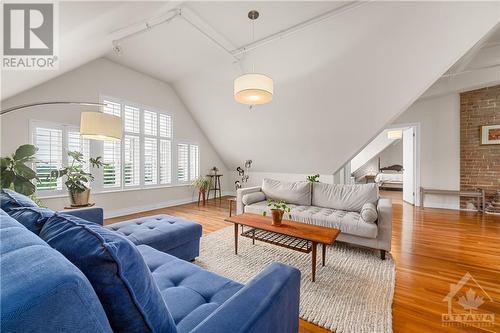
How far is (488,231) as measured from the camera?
11.2ft

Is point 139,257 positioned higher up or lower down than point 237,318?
higher up

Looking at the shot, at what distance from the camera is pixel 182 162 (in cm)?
588

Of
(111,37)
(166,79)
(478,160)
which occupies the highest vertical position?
(166,79)

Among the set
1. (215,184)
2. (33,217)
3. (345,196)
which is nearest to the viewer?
(33,217)

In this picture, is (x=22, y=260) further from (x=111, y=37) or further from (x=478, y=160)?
(x=478, y=160)

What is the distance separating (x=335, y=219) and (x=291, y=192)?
41.8 inches

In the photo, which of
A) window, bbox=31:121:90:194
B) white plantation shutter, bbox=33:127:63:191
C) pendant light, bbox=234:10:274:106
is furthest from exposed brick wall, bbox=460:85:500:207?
white plantation shutter, bbox=33:127:63:191

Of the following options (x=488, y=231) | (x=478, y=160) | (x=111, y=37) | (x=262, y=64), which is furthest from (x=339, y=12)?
(x=478, y=160)

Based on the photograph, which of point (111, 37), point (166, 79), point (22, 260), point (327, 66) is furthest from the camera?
point (166, 79)

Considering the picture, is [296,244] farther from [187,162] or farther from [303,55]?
[187,162]

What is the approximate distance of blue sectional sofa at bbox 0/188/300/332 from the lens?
40 cm

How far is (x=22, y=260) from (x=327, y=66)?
429 cm

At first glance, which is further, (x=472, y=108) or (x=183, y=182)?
(x=183, y=182)

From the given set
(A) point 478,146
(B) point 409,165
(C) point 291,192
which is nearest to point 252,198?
(C) point 291,192
